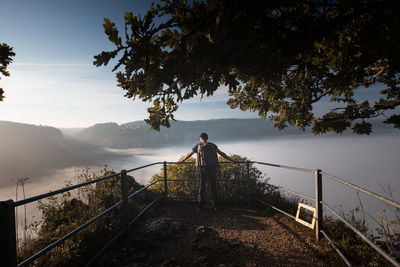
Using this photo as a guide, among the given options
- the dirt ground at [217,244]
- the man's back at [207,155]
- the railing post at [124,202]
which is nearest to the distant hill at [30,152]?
the railing post at [124,202]

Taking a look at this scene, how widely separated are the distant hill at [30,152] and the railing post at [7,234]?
362 ft

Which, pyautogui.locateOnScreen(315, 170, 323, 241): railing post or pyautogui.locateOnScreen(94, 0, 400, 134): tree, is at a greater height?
pyautogui.locateOnScreen(94, 0, 400, 134): tree

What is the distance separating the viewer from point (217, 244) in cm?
385

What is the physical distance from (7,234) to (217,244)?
3.20m

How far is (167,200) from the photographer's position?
22.0ft

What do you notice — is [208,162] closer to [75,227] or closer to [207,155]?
[207,155]

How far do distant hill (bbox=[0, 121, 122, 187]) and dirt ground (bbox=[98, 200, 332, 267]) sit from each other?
357ft

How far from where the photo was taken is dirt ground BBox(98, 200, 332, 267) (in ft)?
10.8

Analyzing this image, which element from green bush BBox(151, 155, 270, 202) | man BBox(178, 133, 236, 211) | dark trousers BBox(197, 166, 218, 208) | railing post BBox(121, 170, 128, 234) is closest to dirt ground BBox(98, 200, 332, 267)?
railing post BBox(121, 170, 128, 234)

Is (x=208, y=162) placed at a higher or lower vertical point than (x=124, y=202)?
higher

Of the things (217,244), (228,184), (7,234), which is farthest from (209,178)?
(7,234)

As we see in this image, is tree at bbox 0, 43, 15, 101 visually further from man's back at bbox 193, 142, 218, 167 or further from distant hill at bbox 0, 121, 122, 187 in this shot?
distant hill at bbox 0, 121, 122, 187

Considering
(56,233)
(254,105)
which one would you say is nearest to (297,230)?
(254,105)

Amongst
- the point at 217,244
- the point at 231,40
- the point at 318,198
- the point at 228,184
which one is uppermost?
the point at 231,40
